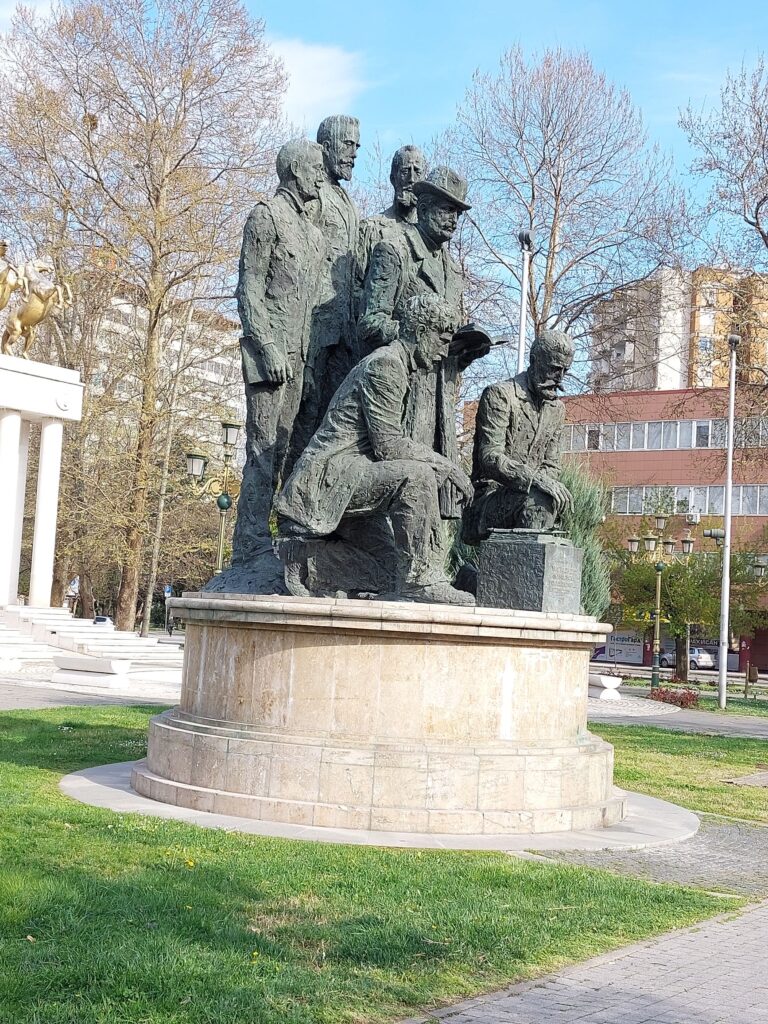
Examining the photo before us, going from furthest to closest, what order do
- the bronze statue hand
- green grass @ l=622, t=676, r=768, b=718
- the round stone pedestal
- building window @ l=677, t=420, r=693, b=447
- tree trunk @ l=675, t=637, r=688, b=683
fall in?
building window @ l=677, t=420, r=693, b=447, tree trunk @ l=675, t=637, r=688, b=683, green grass @ l=622, t=676, r=768, b=718, the bronze statue hand, the round stone pedestal

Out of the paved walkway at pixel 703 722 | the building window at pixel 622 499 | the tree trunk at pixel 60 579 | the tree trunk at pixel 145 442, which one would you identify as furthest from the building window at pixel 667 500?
the tree trunk at pixel 60 579

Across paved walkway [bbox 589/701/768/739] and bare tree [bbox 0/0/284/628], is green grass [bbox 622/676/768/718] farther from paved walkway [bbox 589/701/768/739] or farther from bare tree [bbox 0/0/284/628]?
bare tree [bbox 0/0/284/628]

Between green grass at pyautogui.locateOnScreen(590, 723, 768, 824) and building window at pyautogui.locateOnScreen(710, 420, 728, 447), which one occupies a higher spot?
building window at pyautogui.locateOnScreen(710, 420, 728, 447)

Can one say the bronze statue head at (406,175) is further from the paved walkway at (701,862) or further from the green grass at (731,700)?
the green grass at (731,700)

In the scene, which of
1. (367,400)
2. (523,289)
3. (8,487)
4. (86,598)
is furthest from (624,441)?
(367,400)

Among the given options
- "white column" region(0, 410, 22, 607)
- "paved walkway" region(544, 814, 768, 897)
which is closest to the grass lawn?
"paved walkway" region(544, 814, 768, 897)

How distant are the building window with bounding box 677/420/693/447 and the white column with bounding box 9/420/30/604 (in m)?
28.8

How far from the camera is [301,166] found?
1018cm

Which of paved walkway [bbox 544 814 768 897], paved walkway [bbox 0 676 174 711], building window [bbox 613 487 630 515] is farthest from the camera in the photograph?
building window [bbox 613 487 630 515]

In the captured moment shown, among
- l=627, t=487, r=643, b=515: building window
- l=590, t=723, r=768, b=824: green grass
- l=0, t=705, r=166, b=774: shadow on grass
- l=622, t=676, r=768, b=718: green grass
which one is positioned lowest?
l=622, t=676, r=768, b=718: green grass

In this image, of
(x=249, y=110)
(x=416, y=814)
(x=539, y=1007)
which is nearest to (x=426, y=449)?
(x=416, y=814)

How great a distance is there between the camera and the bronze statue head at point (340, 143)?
1043cm

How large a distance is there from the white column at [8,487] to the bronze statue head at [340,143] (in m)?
27.7

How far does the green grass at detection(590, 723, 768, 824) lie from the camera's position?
11.2 m
